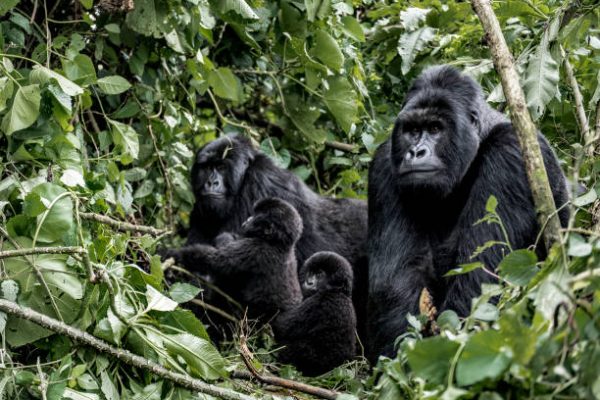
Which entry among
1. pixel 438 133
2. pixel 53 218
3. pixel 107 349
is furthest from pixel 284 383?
pixel 438 133

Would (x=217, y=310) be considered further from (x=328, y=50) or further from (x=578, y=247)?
(x=578, y=247)

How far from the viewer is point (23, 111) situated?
439 cm

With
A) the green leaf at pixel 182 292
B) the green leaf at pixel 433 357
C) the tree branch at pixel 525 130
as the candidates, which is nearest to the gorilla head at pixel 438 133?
the tree branch at pixel 525 130

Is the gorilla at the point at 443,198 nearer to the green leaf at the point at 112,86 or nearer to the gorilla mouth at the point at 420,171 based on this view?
the gorilla mouth at the point at 420,171

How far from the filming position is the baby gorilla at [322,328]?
5.66 metres

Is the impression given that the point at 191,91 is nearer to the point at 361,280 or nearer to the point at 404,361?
the point at 361,280

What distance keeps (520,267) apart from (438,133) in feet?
6.04

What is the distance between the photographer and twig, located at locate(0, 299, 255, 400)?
12.3ft

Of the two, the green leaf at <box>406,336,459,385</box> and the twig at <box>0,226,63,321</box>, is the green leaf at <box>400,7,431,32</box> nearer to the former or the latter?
the twig at <box>0,226,63,321</box>

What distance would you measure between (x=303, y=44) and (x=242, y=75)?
952mm

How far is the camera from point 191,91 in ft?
21.6

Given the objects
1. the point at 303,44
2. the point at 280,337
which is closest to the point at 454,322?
the point at 280,337

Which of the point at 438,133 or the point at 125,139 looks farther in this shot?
the point at 125,139

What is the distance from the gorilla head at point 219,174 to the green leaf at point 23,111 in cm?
270
